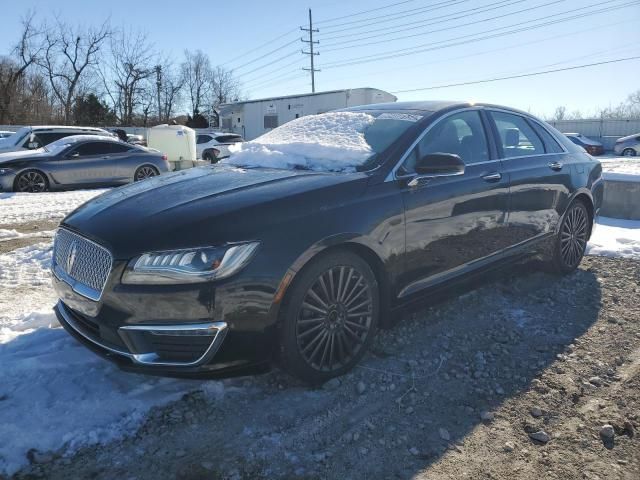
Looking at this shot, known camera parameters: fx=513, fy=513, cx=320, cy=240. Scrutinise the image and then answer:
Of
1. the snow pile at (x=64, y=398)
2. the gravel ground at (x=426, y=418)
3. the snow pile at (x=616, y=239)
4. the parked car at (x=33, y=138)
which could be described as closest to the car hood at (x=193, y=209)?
the snow pile at (x=64, y=398)

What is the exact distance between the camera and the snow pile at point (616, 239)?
229 inches

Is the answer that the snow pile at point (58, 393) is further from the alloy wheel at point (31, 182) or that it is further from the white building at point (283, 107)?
the white building at point (283, 107)

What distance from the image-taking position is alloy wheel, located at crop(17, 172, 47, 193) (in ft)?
36.1

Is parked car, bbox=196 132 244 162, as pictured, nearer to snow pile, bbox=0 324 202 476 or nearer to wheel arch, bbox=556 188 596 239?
wheel arch, bbox=556 188 596 239

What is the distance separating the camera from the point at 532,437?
8.40ft

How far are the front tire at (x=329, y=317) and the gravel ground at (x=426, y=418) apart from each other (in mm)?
157

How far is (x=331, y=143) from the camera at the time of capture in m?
3.63

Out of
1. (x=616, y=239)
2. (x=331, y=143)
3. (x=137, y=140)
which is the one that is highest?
(x=137, y=140)

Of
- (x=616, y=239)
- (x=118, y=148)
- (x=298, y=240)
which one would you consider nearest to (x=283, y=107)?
(x=118, y=148)

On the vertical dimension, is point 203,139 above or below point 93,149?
above

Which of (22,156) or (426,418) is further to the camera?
(22,156)

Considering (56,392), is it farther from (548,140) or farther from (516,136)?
(548,140)

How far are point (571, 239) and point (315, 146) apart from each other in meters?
2.86

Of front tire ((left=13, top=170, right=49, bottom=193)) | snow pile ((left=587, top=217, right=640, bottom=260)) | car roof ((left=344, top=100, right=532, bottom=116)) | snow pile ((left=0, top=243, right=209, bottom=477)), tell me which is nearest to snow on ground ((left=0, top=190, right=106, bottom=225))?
front tire ((left=13, top=170, right=49, bottom=193))
